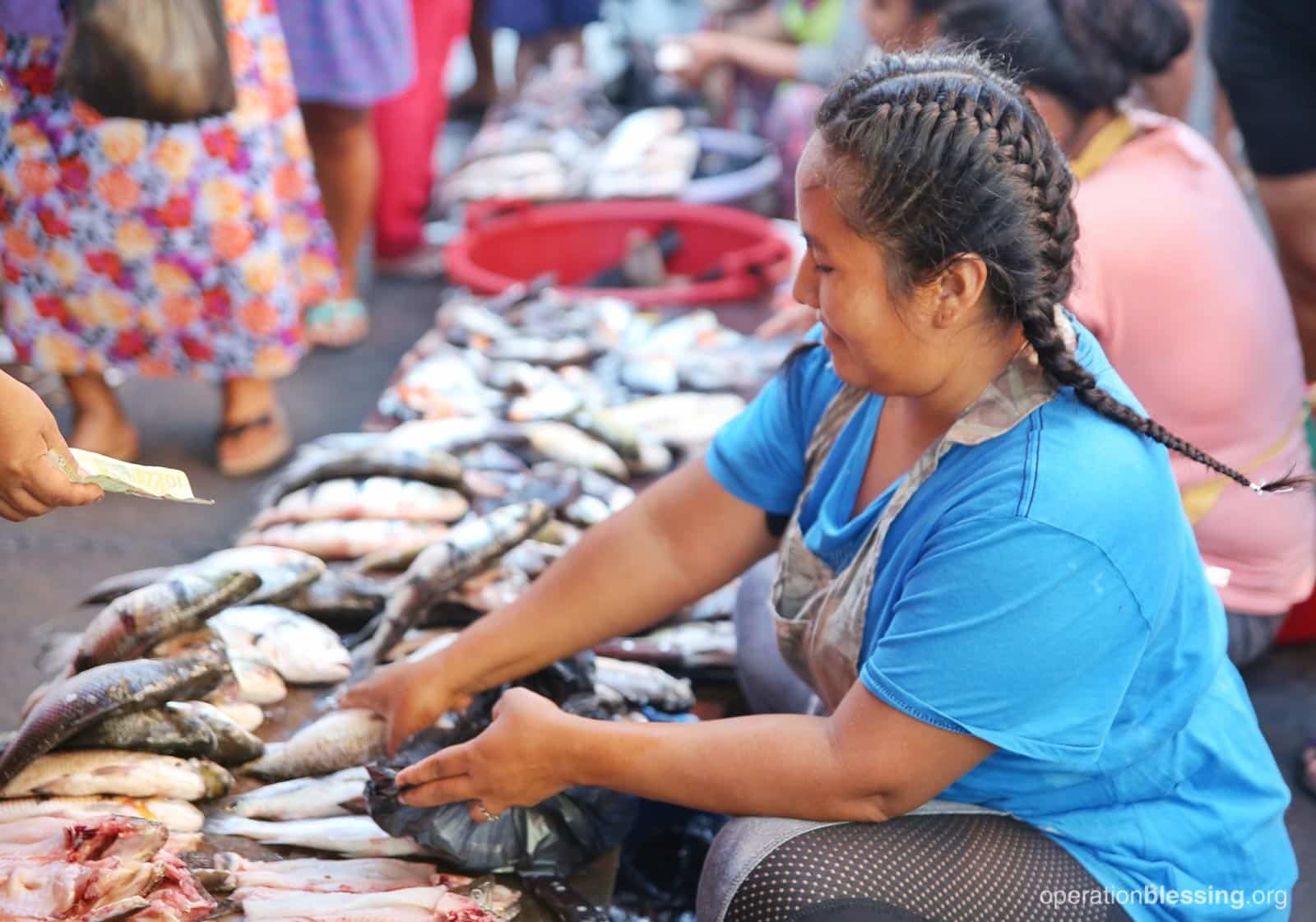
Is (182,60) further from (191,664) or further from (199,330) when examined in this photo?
(191,664)

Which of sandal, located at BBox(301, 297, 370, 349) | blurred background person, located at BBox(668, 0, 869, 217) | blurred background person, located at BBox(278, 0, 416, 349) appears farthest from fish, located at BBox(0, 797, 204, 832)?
blurred background person, located at BBox(668, 0, 869, 217)

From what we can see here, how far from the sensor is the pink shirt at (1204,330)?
251 cm

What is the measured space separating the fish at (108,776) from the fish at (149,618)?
0.19 m

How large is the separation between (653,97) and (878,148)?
566 cm

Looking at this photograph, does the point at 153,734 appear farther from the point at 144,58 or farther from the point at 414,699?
the point at 144,58

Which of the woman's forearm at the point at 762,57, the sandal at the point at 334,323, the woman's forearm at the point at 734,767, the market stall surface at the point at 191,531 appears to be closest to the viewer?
the woman's forearm at the point at 734,767

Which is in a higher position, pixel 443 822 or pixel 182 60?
pixel 182 60

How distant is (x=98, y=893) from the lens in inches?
69.3

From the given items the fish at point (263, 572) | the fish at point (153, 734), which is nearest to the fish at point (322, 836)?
the fish at point (153, 734)

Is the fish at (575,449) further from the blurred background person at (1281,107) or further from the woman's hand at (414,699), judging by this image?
the blurred background person at (1281,107)

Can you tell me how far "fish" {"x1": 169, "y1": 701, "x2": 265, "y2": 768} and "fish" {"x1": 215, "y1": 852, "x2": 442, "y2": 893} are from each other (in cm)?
23

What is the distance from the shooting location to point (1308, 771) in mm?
2590

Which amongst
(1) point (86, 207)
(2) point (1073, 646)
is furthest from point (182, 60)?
(2) point (1073, 646)

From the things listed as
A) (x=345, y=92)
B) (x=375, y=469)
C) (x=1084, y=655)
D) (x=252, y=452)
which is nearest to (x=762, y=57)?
(x=345, y=92)
